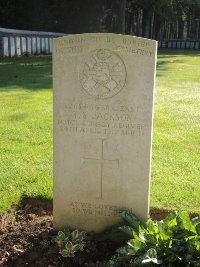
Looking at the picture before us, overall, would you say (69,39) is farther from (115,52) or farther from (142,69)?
(142,69)

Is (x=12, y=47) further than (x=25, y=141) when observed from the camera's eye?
Yes

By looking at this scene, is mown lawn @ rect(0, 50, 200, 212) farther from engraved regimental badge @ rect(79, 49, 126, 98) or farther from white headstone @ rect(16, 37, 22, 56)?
white headstone @ rect(16, 37, 22, 56)

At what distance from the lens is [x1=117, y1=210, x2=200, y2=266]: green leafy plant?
2.70 m

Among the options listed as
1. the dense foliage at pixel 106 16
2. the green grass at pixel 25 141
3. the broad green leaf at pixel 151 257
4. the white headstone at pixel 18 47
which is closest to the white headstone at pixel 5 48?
the white headstone at pixel 18 47

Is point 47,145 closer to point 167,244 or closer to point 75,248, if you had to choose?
point 75,248

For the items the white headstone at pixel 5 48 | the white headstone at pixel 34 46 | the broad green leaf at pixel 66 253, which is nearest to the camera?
the broad green leaf at pixel 66 253

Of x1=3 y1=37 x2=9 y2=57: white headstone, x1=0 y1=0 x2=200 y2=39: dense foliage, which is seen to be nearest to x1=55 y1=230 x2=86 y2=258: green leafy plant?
x1=3 y1=37 x2=9 y2=57: white headstone

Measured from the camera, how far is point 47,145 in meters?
5.55

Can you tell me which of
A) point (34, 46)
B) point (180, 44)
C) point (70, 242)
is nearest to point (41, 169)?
point (70, 242)

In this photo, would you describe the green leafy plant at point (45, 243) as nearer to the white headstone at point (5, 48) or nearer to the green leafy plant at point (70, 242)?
the green leafy plant at point (70, 242)

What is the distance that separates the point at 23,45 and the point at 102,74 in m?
14.8

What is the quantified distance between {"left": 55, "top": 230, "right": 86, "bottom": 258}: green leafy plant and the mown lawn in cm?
90

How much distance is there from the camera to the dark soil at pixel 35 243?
308 centimetres

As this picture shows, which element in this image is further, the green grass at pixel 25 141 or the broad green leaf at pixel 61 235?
the green grass at pixel 25 141
